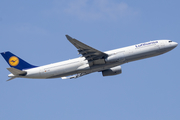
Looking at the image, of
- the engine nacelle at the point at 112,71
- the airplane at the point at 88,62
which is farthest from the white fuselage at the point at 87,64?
the engine nacelle at the point at 112,71

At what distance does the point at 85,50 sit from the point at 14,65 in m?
12.8

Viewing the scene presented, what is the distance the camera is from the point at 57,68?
43.0 m

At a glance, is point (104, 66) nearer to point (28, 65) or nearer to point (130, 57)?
point (130, 57)

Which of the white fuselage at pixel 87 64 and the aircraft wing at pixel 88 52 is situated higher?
the aircraft wing at pixel 88 52

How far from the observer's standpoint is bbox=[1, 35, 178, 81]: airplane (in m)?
42.3

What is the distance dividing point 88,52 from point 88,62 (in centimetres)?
201

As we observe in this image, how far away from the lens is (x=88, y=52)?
42.2 metres

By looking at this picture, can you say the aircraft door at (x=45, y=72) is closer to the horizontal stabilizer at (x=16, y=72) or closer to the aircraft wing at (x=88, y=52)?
the horizontal stabilizer at (x=16, y=72)

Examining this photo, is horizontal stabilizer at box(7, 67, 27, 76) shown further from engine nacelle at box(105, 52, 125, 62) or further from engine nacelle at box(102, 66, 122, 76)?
engine nacelle at box(102, 66, 122, 76)

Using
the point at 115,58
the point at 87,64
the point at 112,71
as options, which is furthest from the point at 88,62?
the point at 112,71

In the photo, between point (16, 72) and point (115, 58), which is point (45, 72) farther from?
point (115, 58)

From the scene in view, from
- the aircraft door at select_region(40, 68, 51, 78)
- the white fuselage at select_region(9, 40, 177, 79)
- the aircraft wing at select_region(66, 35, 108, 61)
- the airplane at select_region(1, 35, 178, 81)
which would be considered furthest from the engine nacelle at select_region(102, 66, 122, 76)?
the aircraft door at select_region(40, 68, 51, 78)

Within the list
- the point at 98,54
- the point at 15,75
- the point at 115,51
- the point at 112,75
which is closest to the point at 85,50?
the point at 98,54

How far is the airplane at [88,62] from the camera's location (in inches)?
1666
